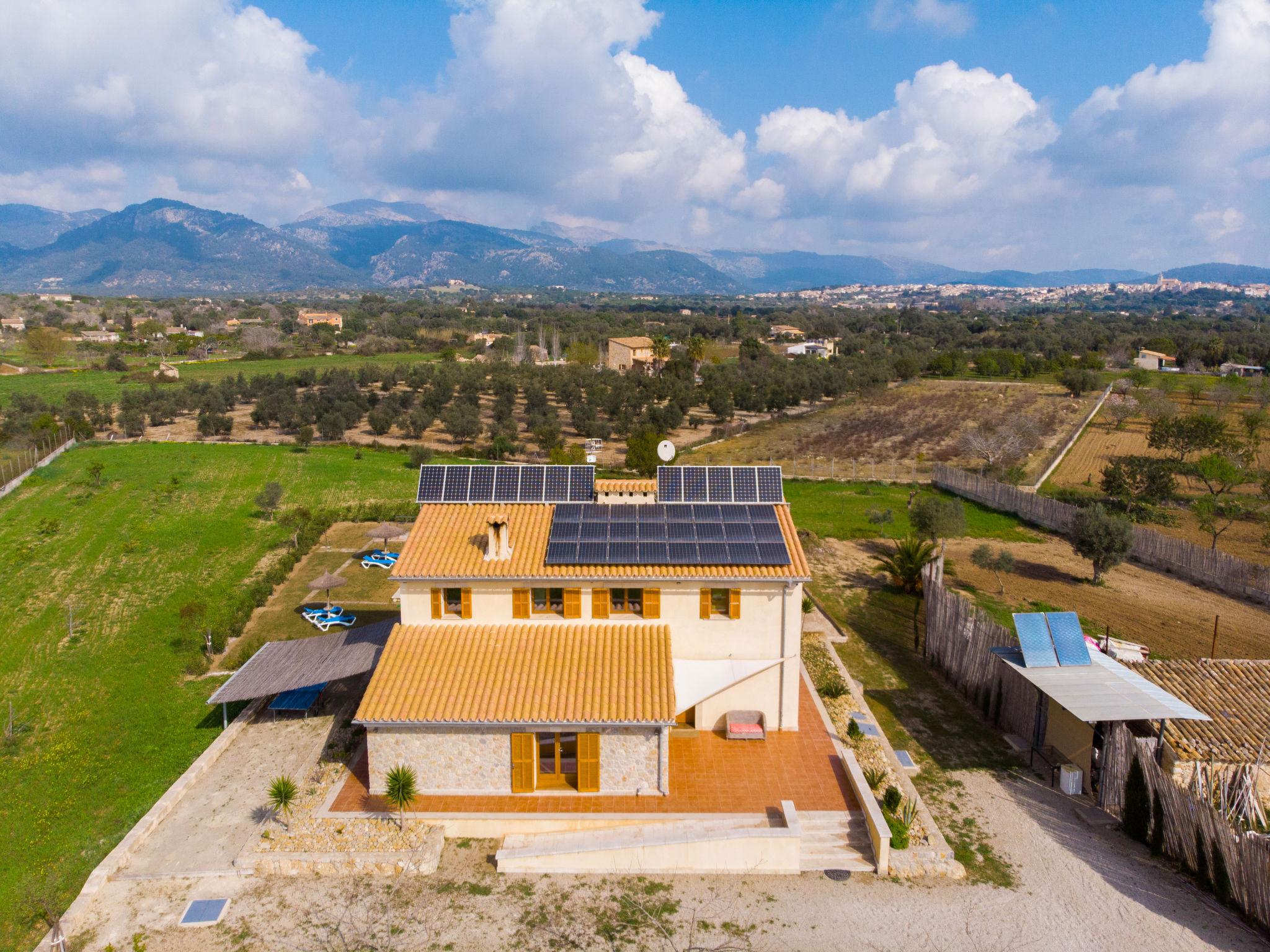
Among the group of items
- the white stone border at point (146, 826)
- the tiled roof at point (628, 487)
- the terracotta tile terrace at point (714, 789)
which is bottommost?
A: the white stone border at point (146, 826)

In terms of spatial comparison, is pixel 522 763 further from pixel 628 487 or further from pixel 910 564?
pixel 910 564

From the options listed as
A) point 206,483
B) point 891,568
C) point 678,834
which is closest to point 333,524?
point 206,483

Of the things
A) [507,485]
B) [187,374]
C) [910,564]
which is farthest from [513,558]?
[187,374]

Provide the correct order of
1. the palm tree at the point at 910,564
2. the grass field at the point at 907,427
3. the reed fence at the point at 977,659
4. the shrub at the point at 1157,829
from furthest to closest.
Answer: the grass field at the point at 907,427 < the palm tree at the point at 910,564 < the reed fence at the point at 977,659 < the shrub at the point at 1157,829

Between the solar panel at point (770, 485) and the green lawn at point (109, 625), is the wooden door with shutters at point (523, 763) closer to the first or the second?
the green lawn at point (109, 625)

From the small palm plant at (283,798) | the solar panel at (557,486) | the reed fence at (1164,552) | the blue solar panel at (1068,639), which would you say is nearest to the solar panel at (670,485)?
the solar panel at (557,486)

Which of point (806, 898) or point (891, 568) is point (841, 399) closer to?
point (891, 568)

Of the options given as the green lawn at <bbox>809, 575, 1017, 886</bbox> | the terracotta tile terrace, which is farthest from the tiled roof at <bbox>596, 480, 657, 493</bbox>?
the green lawn at <bbox>809, 575, 1017, 886</bbox>
